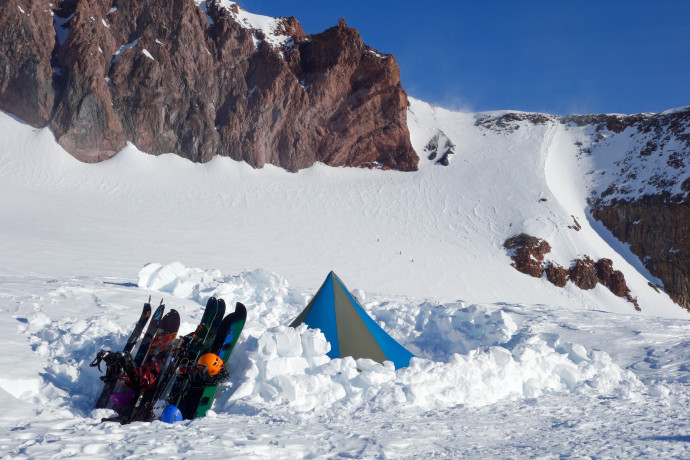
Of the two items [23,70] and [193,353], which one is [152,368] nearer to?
[193,353]

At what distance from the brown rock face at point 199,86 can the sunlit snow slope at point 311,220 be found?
1762mm

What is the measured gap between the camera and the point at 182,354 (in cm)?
643

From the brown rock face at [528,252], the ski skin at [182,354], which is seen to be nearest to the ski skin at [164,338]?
the ski skin at [182,354]

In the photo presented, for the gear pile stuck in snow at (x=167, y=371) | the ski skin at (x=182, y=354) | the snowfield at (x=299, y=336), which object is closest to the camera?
the snowfield at (x=299, y=336)

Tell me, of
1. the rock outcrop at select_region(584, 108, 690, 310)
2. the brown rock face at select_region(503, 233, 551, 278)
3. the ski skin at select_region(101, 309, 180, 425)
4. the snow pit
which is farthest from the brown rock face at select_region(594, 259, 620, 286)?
the ski skin at select_region(101, 309, 180, 425)

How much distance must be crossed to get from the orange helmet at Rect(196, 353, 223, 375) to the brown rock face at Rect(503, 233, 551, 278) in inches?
1109

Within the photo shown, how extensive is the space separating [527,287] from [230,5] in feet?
119

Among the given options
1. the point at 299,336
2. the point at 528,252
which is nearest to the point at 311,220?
the point at 528,252

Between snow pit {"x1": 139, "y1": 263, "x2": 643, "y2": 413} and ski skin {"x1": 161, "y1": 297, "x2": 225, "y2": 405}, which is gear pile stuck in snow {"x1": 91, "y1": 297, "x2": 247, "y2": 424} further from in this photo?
snow pit {"x1": 139, "y1": 263, "x2": 643, "y2": 413}

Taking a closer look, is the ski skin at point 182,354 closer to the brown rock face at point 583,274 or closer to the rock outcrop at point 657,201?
the brown rock face at point 583,274

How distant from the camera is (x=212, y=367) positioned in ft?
19.1

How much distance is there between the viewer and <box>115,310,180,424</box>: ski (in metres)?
5.55

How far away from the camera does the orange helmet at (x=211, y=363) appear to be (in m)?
5.77

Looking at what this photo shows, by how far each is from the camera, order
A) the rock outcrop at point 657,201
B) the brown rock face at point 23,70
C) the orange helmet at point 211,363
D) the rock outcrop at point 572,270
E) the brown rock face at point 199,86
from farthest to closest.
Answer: the rock outcrop at point 657,201, the brown rock face at point 199,86, the brown rock face at point 23,70, the rock outcrop at point 572,270, the orange helmet at point 211,363
